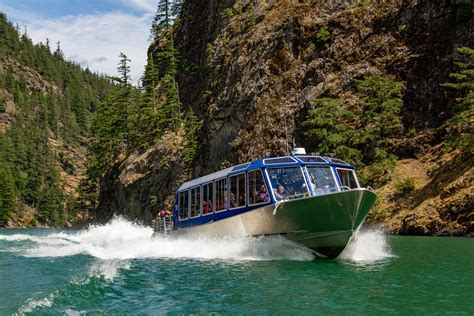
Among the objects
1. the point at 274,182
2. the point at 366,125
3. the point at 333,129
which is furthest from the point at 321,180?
the point at 366,125

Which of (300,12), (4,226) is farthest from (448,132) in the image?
(4,226)

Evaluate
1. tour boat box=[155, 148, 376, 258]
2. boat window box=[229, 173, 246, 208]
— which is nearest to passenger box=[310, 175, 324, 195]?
tour boat box=[155, 148, 376, 258]

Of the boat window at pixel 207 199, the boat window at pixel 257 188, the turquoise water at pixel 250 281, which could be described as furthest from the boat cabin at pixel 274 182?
the turquoise water at pixel 250 281

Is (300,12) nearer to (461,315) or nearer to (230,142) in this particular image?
(230,142)

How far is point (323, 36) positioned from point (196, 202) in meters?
35.6

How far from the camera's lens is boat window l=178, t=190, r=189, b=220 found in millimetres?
28438

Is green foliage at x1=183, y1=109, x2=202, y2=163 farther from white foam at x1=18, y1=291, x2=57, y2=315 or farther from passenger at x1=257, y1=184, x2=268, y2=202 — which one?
white foam at x1=18, y1=291, x2=57, y2=315

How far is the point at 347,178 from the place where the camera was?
896 inches

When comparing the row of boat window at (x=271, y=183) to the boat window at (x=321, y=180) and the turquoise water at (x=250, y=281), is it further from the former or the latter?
the turquoise water at (x=250, y=281)

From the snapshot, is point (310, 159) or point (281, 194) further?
point (310, 159)

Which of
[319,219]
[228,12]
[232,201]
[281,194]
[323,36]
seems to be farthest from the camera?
[228,12]

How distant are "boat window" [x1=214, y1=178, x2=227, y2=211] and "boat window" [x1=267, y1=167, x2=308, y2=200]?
134 inches

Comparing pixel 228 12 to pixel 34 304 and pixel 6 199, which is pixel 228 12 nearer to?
pixel 34 304

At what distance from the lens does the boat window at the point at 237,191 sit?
22.6 m
